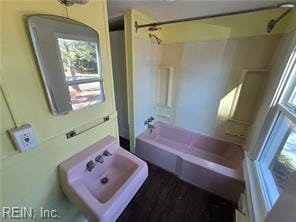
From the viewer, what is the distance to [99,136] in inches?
48.9

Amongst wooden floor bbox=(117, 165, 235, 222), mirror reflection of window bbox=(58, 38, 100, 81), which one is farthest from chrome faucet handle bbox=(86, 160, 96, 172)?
wooden floor bbox=(117, 165, 235, 222)

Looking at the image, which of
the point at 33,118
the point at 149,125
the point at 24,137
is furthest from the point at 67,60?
the point at 149,125

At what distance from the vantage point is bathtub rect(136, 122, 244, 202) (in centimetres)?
159

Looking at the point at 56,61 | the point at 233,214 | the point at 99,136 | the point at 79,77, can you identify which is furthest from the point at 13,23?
the point at 233,214

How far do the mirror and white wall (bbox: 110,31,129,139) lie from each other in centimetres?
112

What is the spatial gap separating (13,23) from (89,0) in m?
0.53

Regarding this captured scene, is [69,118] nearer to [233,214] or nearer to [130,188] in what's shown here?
[130,188]

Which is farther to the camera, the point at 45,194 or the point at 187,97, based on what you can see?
the point at 187,97

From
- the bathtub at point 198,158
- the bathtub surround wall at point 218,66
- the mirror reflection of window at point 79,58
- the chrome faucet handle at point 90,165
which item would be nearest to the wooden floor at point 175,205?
the bathtub at point 198,158

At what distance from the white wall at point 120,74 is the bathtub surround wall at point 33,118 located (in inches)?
40.3

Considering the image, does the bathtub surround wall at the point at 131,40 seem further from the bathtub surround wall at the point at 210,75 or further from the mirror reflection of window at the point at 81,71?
the mirror reflection of window at the point at 81,71

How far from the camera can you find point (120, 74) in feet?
7.42

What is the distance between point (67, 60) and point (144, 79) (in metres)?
1.35

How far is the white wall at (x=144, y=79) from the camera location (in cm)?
189
